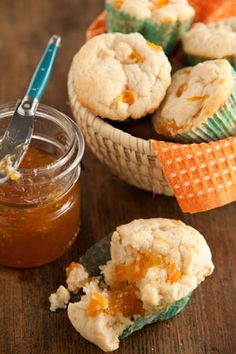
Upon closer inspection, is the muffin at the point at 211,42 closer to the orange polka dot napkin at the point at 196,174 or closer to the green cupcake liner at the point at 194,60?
the green cupcake liner at the point at 194,60

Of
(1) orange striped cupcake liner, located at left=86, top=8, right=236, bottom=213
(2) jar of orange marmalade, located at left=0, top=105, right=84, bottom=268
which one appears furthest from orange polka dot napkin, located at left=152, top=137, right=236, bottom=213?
(2) jar of orange marmalade, located at left=0, top=105, right=84, bottom=268

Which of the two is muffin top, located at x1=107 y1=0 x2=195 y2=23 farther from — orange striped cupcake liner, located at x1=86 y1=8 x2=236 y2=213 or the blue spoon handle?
orange striped cupcake liner, located at x1=86 y1=8 x2=236 y2=213

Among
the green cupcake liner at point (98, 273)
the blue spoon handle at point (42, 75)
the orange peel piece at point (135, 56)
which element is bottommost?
the green cupcake liner at point (98, 273)

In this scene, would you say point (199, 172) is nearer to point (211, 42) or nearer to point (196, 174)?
point (196, 174)

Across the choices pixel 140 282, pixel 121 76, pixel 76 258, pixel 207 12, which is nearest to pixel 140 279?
pixel 140 282

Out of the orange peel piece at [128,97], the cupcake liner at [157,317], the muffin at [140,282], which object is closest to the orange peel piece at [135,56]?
the orange peel piece at [128,97]

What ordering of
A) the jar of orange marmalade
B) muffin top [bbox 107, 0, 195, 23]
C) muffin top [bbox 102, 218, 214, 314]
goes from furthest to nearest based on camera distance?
muffin top [bbox 107, 0, 195, 23] → the jar of orange marmalade → muffin top [bbox 102, 218, 214, 314]

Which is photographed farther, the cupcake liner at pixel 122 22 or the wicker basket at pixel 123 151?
the cupcake liner at pixel 122 22
